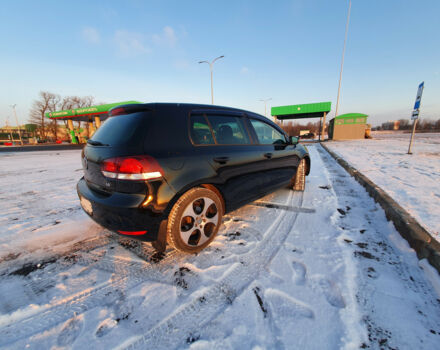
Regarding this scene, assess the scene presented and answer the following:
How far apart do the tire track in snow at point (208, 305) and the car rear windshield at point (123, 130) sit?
1440mm

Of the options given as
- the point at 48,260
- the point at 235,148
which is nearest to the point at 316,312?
the point at 235,148

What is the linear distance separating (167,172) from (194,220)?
1.97ft

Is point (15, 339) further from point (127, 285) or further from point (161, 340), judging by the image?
point (161, 340)

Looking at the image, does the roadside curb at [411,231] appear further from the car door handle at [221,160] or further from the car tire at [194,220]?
the car door handle at [221,160]

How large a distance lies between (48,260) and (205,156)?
196 cm

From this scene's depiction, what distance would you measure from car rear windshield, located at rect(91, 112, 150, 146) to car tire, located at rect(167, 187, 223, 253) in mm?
727

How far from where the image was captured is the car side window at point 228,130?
2329 millimetres

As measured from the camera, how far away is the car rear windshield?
1.75 metres

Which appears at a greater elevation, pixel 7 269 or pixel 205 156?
pixel 205 156

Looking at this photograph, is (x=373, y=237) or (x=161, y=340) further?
(x=373, y=237)

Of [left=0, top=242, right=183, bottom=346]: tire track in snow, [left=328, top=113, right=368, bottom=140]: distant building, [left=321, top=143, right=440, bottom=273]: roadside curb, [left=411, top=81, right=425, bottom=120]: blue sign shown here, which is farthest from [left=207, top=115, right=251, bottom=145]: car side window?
[left=328, top=113, right=368, bottom=140]: distant building

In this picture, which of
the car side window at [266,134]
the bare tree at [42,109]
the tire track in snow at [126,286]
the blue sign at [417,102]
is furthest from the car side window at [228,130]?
the bare tree at [42,109]

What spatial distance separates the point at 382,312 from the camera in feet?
4.40

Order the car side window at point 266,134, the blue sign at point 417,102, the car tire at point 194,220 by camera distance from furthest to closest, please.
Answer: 1. the blue sign at point 417,102
2. the car side window at point 266,134
3. the car tire at point 194,220
